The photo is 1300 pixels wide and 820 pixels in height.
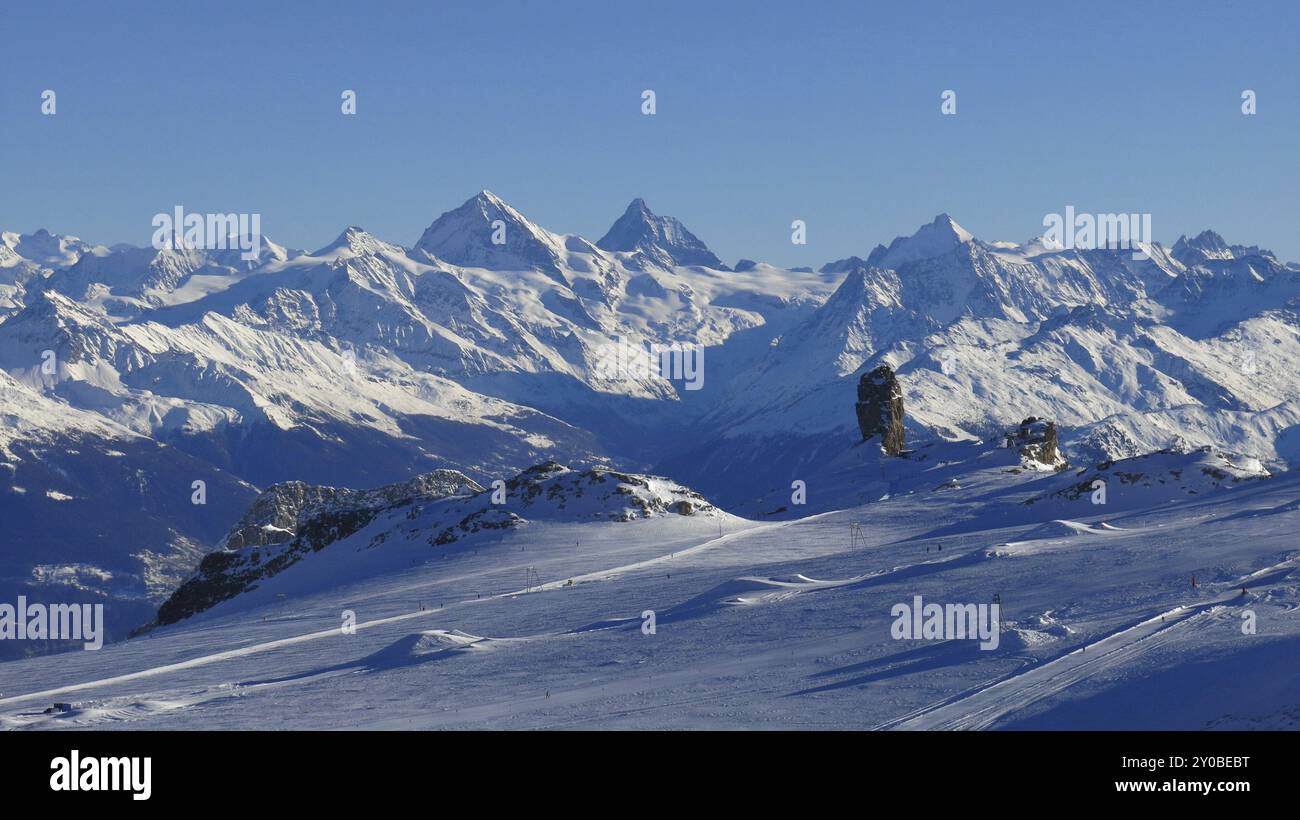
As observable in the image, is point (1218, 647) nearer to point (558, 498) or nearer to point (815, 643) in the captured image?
point (815, 643)

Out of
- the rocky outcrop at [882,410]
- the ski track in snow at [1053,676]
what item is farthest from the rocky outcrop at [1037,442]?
the ski track in snow at [1053,676]

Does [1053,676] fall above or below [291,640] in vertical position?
above

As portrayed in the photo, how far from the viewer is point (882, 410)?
606ft

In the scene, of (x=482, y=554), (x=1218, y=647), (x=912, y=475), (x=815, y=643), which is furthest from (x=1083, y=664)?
(x=912, y=475)

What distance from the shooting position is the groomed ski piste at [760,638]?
51.8 metres

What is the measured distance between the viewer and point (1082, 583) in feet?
240

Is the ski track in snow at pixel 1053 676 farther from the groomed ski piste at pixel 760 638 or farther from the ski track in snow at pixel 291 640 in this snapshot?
the ski track in snow at pixel 291 640

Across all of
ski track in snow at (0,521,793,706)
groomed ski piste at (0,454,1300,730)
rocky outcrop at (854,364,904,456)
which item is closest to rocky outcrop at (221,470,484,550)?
groomed ski piste at (0,454,1300,730)

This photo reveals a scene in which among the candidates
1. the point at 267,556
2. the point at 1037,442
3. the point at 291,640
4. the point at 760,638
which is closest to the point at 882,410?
the point at 1037,442

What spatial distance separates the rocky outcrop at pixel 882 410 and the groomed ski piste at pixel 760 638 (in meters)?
60.2

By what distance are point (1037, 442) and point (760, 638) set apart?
10193 centimetres

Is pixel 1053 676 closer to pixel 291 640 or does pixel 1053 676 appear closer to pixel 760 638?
pixel 760 638
